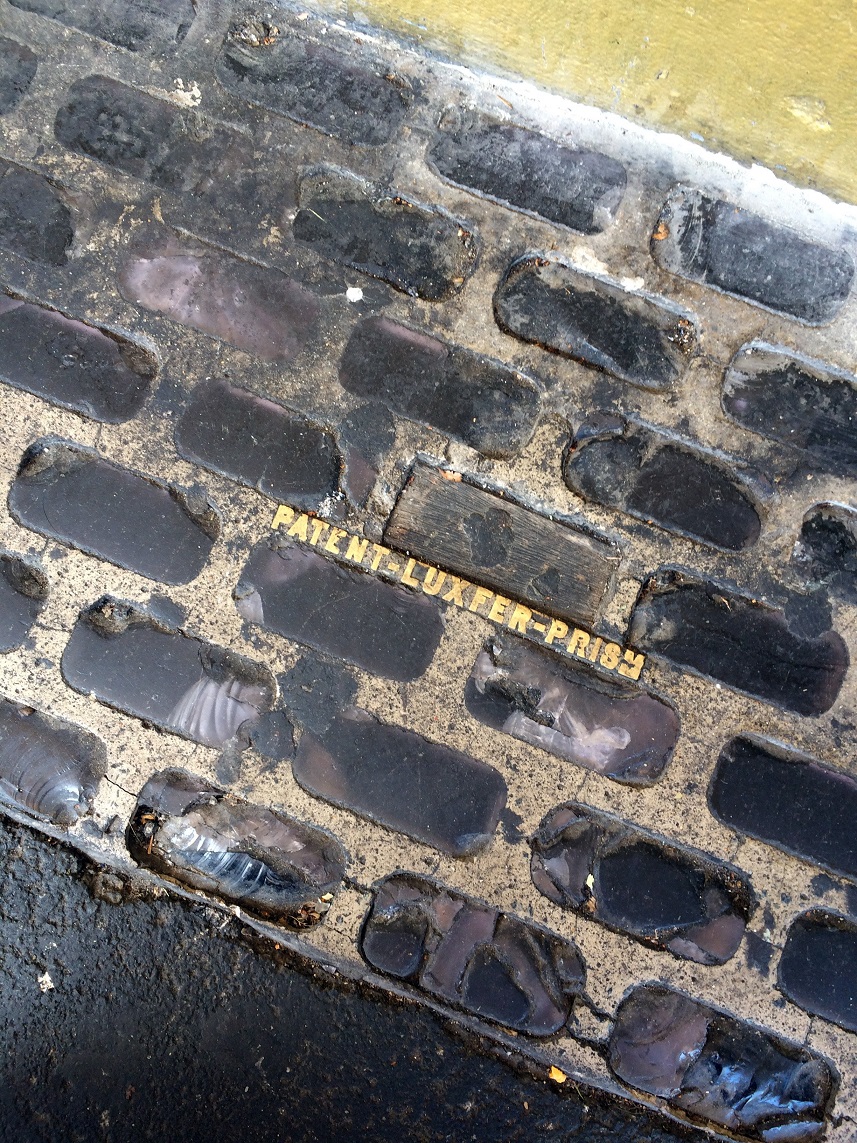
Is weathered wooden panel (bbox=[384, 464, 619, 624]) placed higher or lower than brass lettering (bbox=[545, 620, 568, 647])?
higher

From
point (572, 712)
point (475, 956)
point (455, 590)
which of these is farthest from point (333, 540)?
point (475, 956)

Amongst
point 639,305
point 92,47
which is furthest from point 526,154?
point 92,47

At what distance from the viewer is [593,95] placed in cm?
199

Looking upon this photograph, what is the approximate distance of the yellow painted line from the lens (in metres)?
1.94

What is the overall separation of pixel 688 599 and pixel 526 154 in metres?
1.13

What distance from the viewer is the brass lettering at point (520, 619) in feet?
6.38

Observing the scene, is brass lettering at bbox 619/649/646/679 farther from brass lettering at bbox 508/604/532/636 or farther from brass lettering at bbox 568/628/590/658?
brass lettering at bbox 508/604/532/636

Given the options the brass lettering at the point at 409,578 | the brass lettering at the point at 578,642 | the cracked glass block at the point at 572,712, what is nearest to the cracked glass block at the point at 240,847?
the cracked glass block at the point at 572,712

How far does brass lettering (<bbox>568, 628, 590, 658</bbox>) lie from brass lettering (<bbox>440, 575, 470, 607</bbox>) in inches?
10.7

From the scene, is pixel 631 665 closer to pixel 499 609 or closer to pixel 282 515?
pixel 499 609

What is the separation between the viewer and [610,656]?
6.40 ft

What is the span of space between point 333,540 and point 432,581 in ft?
0.82

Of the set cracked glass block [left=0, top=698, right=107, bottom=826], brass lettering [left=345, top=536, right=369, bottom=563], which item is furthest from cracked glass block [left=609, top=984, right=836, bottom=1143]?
cracked glass block [left=0, top=698, right=107, bottom=826]

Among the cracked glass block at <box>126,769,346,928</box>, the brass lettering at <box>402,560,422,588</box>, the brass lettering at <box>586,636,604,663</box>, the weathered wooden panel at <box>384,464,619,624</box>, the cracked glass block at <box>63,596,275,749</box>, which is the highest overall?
the weathered wooden panel at <box>384,464,619,624</box>
